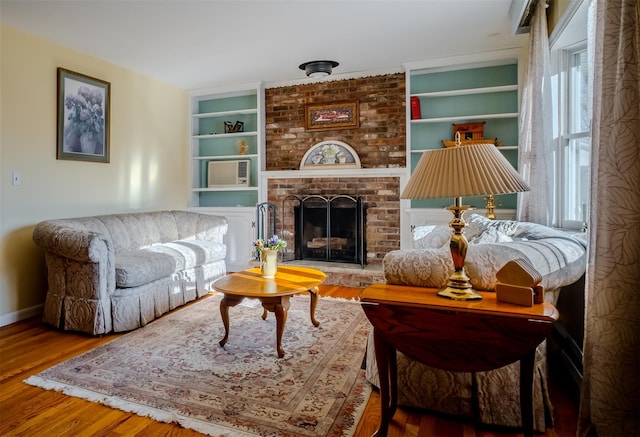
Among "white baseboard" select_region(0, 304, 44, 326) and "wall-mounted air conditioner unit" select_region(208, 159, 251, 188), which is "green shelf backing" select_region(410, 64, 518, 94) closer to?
"wall-mounted air conditioner unit" select_region(208, 159, 251, 188)

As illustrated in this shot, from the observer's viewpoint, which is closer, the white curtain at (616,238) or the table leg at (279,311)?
the white curtain at (616,238)

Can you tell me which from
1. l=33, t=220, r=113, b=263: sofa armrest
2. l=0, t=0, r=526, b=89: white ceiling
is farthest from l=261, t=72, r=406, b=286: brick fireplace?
l=33, t=220, r=113, b=263: sofa armrest

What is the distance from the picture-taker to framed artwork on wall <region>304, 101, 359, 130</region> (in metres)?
4.52

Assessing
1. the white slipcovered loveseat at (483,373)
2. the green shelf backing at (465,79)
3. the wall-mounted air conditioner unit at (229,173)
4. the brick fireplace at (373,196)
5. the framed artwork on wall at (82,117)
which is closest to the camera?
the white slipcovered loveseat at (483,373)

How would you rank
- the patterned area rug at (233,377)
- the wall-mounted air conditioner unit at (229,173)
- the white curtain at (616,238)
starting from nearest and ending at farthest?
the white curtain at (616,238)
the patterned area rug at (233,377)
the wall-mounted air conditioner unit at (229,173)

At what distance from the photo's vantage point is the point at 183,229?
4230 mm

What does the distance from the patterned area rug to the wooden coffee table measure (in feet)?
0.58

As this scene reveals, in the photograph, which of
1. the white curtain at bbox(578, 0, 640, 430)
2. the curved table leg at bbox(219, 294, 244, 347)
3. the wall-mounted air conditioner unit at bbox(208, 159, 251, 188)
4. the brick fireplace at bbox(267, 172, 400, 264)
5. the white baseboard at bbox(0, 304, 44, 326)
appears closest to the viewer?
the white curtain at bbox(578, 0, 640, 430)

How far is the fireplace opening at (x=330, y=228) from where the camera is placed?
175 inches

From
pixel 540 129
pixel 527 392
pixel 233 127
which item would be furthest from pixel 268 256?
pixel 233 127

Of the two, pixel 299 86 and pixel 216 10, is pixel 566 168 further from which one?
pixel 299 86

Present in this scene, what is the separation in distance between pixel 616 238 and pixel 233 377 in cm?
185

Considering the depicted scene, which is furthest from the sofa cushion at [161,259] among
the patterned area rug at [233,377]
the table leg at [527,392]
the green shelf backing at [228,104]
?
the table leg at [527,392]

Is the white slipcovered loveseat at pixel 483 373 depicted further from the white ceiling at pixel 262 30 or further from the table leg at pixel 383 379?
the white ceiling at pixel 262 30
